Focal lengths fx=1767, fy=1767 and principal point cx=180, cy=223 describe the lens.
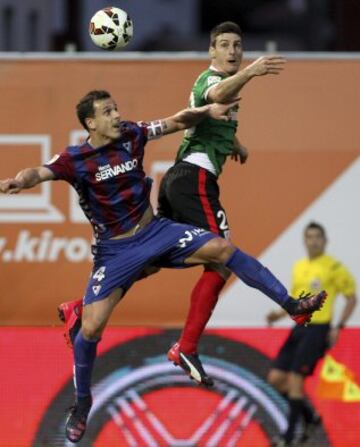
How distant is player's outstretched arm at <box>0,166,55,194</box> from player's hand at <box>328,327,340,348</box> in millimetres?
4214

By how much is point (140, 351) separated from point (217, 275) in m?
3.11

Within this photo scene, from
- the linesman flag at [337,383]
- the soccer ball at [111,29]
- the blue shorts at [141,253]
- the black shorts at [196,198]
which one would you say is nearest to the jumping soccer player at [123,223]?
the blue shorts at [141,253]

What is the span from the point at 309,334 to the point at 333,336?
200 millimetres

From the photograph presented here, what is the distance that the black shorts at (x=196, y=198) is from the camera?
11.5 m

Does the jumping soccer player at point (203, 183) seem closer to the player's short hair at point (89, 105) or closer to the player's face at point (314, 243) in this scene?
the player's short hair at point (89, 105)

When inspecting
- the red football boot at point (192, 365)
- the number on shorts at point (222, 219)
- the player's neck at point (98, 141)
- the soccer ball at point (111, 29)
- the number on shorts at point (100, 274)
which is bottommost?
the red football boot at point (192, 365)

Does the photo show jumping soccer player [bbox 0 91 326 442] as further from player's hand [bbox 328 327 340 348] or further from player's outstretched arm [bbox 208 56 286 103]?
player's hand [bbox 328 327 340 348]

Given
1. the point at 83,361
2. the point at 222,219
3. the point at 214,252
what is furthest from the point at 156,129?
the point at 83,361

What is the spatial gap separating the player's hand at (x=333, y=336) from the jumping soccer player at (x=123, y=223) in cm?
340

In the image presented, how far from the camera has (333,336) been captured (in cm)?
1465

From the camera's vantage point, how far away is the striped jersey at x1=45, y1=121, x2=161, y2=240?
11258mm

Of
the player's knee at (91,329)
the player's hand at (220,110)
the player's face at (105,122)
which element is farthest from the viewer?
the player's knee at (91,329)

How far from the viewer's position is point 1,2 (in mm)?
15648

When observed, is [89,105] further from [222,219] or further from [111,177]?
[222,219]
